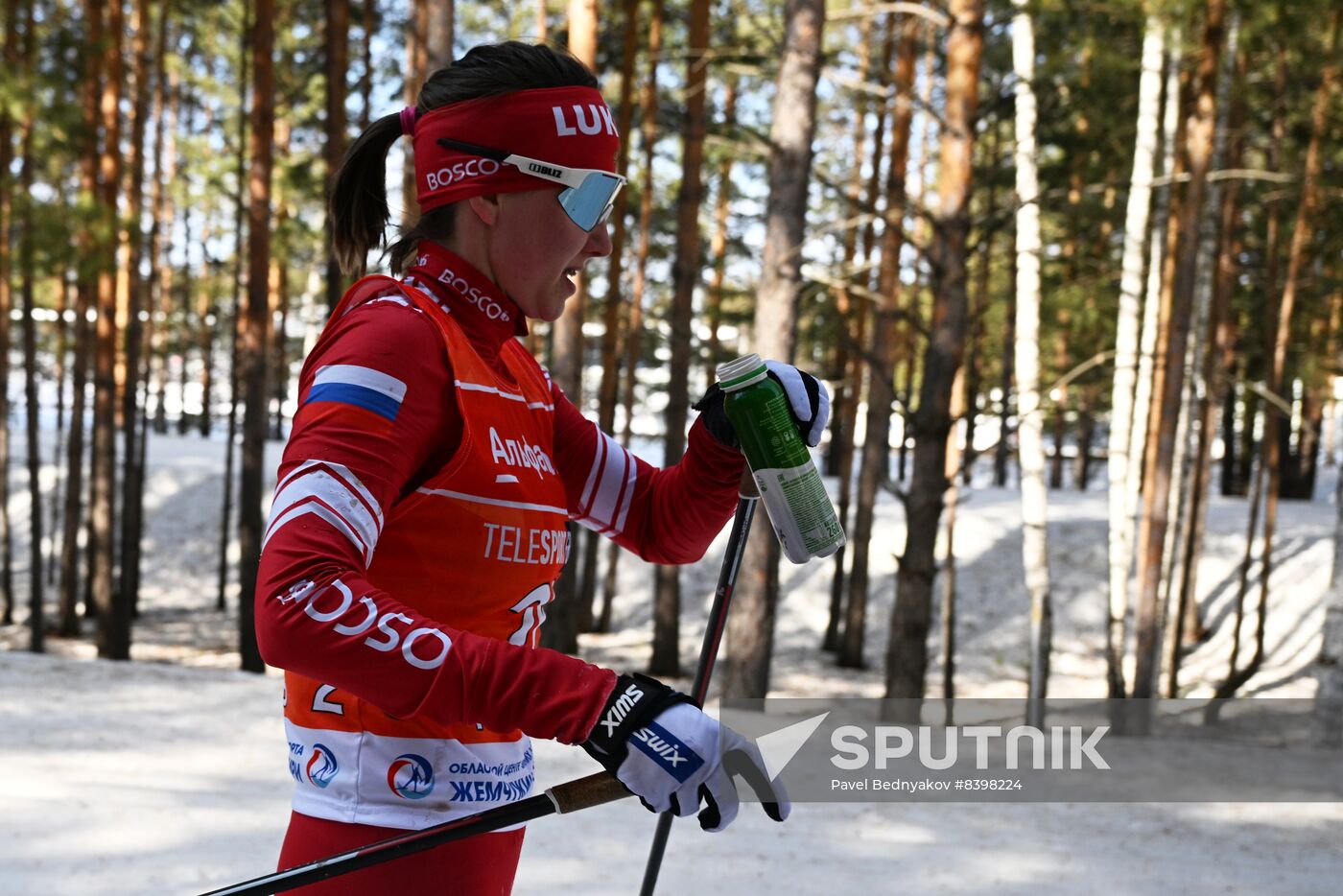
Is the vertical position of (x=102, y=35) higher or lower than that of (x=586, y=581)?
higher

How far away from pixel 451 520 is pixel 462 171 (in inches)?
20.7

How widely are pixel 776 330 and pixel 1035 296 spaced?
385cm

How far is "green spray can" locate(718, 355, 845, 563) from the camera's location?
203 cm

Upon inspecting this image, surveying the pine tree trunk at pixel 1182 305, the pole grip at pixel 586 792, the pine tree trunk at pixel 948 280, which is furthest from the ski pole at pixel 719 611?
the pine tree trunk at pixel 1182 305

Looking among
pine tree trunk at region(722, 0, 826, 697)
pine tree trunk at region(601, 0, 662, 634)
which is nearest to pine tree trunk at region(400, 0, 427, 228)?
pine tree trunk at region(601, 0, 662, 634)

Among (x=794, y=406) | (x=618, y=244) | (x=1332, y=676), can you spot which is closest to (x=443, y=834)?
(x=794, y=406)

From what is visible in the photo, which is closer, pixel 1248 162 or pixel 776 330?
pixel 776 330

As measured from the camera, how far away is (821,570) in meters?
22.7

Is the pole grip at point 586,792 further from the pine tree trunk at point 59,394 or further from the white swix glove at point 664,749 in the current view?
the pine tree trunk at point 59,394

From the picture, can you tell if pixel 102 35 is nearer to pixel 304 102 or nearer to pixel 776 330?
pixel 304 102

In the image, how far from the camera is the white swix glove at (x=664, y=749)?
1.46 metres

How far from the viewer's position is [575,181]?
1.83m

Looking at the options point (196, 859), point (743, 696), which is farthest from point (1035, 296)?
point (196, 859)

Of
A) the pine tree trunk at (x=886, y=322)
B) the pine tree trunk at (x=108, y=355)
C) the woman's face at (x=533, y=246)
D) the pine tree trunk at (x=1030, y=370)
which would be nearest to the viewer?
the woman's face at (x=533, y=246)
